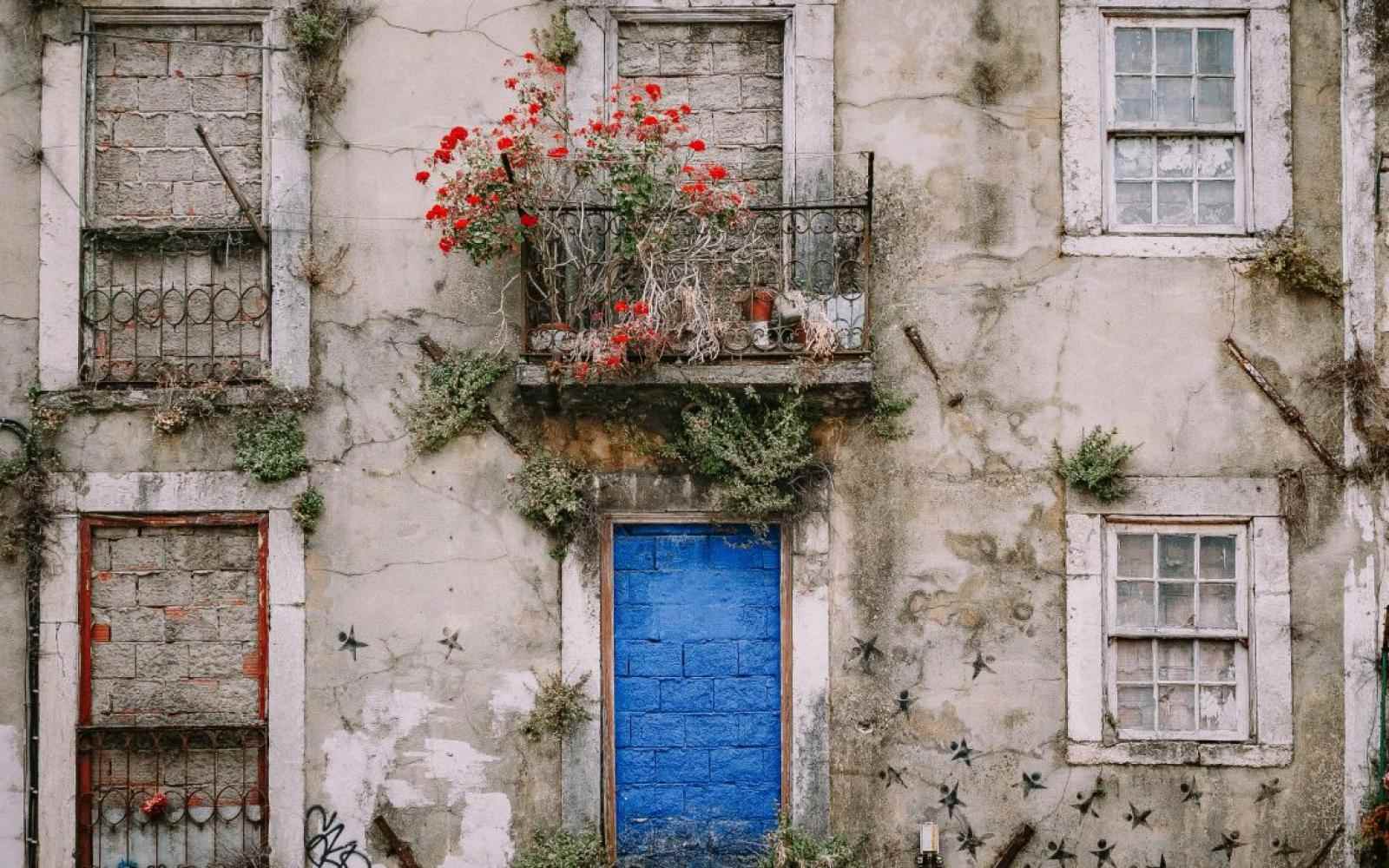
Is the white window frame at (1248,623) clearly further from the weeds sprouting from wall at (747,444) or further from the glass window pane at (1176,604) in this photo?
the weeds sprouting from wall at (747,444)

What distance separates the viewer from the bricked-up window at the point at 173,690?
7.00 metres

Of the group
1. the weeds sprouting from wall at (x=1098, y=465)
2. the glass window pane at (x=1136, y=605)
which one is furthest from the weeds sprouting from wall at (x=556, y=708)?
the glass window pane at (x=1136, y=605)

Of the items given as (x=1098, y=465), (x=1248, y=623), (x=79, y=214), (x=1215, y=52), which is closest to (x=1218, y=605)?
(x=1248, y=623)

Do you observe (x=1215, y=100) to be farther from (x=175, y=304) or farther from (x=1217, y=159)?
(x=175, y=304)

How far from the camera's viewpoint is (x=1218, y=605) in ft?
23.2

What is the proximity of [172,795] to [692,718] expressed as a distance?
3.19 m

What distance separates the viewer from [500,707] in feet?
22.9

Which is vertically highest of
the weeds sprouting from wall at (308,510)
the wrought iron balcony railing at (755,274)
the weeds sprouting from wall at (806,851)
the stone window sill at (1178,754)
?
the wrought iron balcony railing at (755,274)

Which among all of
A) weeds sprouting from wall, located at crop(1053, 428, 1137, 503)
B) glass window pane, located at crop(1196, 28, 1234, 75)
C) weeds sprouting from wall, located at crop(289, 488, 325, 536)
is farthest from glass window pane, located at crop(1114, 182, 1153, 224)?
weeds sprouting from wall, located at crop(289, 488, 325, 536)

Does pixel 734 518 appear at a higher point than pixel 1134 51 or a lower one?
lower

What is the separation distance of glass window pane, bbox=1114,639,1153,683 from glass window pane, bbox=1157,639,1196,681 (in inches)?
2.8

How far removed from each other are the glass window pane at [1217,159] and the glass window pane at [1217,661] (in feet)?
9.48

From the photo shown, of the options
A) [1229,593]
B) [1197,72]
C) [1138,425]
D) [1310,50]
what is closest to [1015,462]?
[1138,425]

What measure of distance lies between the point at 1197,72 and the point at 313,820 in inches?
279
